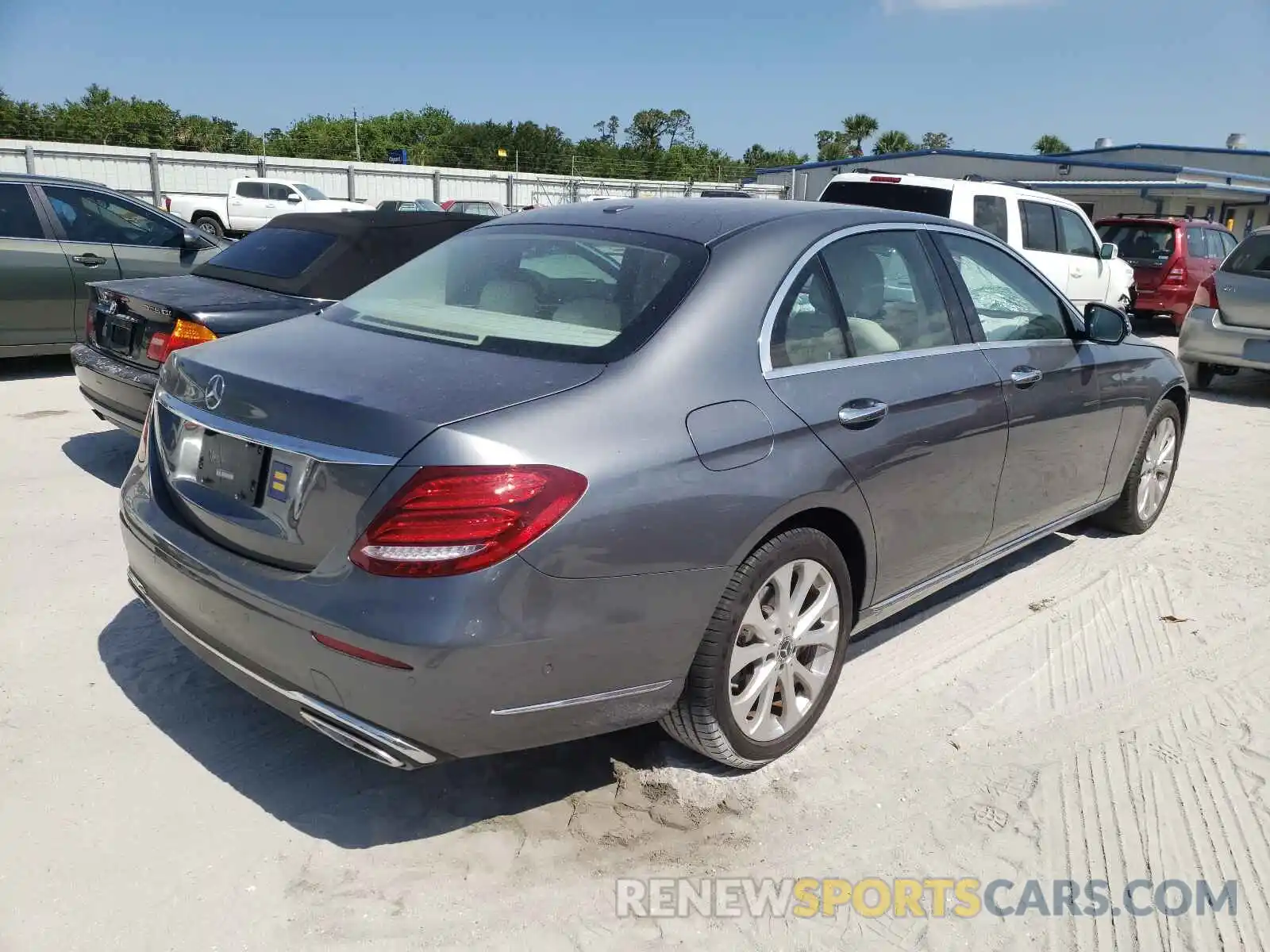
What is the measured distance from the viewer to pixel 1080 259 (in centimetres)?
1184

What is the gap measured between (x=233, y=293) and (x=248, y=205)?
25.3 metres

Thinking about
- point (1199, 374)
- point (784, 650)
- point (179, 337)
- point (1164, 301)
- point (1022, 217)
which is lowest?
point (1199, 374)

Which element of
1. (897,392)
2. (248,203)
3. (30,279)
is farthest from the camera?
(248,203)

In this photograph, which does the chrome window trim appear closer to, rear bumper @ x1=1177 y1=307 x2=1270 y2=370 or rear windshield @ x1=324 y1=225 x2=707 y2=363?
rear windshield @ x1=324 y1=225 x2=707 y2=363

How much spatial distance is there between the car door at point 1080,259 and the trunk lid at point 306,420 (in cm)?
1028

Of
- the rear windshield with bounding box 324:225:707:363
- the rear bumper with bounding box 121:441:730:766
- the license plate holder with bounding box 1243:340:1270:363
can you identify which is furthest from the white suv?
the rear bumper with bounding box 121:441:730:766

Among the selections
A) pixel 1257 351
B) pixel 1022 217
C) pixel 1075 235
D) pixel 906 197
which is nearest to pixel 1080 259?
pixel 1075 235

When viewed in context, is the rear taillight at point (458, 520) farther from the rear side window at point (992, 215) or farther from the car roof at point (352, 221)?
the rear side window at point (992, 215)

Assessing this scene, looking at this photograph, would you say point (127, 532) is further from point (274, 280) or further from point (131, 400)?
point (274, 280)

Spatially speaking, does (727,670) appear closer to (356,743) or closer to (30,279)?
Answer: (356,743)

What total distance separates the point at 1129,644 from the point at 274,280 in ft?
15.6

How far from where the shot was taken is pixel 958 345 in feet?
12.4

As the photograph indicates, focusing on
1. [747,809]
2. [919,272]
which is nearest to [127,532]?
[747,809]

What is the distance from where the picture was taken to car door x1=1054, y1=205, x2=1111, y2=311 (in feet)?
38.0
